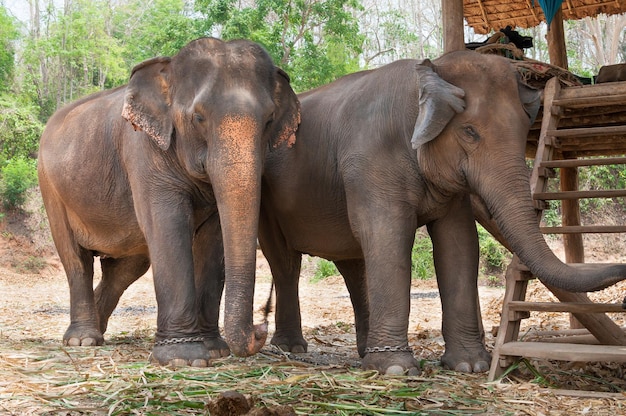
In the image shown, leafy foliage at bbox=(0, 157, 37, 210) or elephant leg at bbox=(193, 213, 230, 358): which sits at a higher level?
leafy foliage at bbox=(0, 157, 37, 210)

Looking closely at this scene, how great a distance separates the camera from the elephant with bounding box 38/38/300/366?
15.7 feet

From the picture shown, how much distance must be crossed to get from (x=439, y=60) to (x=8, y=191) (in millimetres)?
16431

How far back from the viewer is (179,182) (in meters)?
5.46

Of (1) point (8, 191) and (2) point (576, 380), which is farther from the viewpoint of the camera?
(1) point (8, 191)

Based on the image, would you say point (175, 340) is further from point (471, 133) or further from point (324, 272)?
point (324, 272)

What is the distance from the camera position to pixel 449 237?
17.6 ft

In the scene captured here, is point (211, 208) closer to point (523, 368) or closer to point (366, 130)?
point (366, 130)

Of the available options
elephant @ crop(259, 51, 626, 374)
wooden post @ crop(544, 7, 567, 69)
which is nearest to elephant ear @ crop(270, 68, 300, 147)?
elephant @ crop(259, 51, 626, 374)

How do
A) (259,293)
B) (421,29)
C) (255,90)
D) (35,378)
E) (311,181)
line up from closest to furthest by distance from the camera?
(35,378), (255,90), (311,181), (259,293), (421,29)

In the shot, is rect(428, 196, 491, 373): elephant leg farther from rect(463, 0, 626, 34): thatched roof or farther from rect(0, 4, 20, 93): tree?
rect(0, 4, 20, 93): tree

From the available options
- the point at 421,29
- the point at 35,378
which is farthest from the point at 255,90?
the point at 421,29

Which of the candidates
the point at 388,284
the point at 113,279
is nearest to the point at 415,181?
the point at 388,284

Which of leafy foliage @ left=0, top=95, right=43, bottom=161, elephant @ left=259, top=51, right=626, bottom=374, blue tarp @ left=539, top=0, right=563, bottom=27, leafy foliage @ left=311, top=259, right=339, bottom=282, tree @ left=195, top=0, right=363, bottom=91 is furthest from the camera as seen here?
leafy foliage @ left=0, top=95, right=43, bottom=161

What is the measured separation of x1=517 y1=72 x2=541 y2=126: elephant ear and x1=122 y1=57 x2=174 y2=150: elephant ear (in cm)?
202
